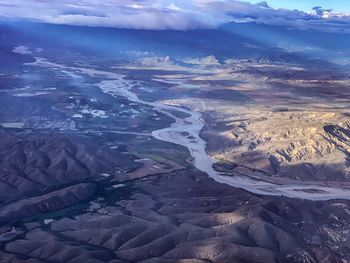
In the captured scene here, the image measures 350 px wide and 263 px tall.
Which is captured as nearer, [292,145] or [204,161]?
[204,161]

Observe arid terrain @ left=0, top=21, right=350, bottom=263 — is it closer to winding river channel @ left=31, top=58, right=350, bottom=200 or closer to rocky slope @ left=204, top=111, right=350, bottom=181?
rocky slope @ left=204, top=111, right=350, bottom=181

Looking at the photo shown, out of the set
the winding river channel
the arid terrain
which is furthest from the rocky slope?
the winding river channel

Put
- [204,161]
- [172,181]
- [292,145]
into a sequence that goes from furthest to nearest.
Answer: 1. [292,145]
2. [204,161]
3. [172,181]

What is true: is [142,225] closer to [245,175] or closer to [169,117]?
[245,175]

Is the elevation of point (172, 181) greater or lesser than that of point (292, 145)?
lesser

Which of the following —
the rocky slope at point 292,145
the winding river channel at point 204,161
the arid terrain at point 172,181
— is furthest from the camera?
the rocky slope at point 292,145

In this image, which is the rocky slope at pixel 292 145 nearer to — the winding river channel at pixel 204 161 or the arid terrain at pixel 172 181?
the arid terrain at pixel 172 181

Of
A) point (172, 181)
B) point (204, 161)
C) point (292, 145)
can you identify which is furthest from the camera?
point (292, 145)

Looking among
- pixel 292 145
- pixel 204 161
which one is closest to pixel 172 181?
pixel 204 161

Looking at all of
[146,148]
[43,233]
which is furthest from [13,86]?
[43,233]

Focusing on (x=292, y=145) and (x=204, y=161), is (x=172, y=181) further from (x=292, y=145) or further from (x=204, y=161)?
(x=292, y=145)

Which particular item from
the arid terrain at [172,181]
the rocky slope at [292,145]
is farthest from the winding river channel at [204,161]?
the rocky slope at [292,145]
